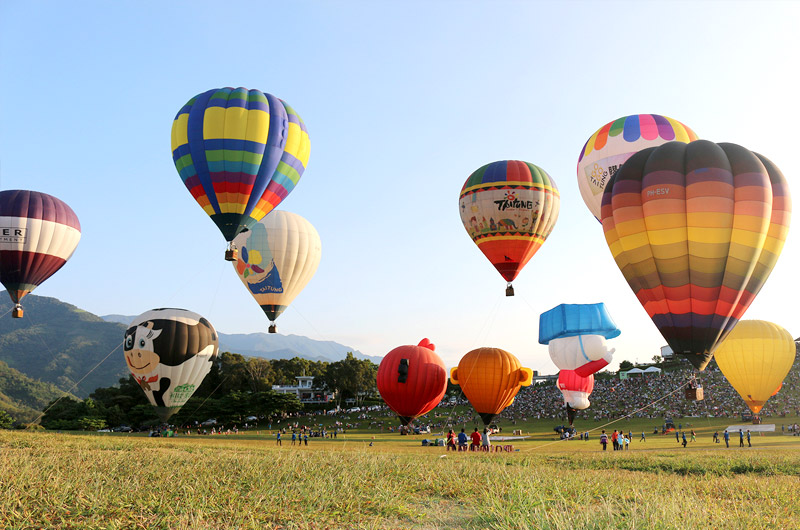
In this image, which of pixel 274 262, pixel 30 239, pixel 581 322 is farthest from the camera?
pixel 581 322

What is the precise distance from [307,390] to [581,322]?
64.5m

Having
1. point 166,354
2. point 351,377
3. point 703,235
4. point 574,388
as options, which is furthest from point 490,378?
point 351,377

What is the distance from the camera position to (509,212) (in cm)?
2869

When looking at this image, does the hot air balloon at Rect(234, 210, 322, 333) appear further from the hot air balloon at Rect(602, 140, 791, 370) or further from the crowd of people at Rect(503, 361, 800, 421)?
the crowd of people at Rect(503, 361, 800, 421)

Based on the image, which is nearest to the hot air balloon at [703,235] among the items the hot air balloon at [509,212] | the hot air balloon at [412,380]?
the hot air balloon at [509,212]

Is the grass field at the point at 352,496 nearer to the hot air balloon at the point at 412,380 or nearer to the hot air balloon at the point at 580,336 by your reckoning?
the hot air balloon at the point at 412,380

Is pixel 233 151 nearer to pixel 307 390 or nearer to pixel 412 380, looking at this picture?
pixel 412 380

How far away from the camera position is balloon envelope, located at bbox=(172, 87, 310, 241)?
2486cm

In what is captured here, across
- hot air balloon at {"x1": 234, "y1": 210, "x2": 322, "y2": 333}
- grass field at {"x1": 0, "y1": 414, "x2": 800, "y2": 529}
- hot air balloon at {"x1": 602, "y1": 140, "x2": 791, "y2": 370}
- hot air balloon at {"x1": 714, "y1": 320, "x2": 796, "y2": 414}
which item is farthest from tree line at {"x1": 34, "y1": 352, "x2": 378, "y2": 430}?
grass field at {"x1": 0, "y1": 414, "x2": 800, "y2": 529}

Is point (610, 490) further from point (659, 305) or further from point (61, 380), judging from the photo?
point (61, 380)

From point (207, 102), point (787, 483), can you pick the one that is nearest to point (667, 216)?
point (787, 483)

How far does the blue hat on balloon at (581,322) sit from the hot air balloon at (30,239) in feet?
98.7

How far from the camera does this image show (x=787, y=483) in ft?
35.0

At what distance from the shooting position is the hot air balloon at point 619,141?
24.6 m
